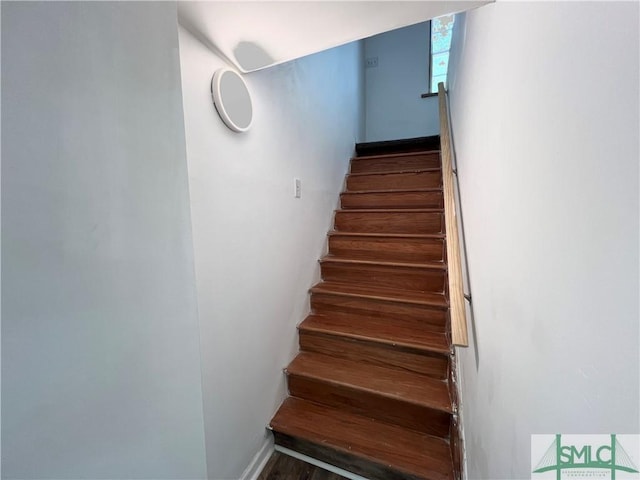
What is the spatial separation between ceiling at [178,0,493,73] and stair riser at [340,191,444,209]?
154cm

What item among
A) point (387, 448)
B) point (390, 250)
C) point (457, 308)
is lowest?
point (387, 448)

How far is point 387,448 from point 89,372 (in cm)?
145

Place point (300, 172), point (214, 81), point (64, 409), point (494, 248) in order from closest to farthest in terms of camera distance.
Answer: point (64, 409)
point (494, 248)
point (214, 81)
point (300, 172)

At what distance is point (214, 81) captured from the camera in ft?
3.48

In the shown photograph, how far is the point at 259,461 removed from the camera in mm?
1428

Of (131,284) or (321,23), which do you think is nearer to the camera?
(131,284)

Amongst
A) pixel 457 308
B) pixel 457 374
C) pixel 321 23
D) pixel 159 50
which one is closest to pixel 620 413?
pixel 457 308

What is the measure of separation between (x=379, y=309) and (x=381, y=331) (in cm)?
17

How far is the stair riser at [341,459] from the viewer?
1300 mm

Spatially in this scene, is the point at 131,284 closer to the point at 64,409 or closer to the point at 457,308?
the point at 64,409

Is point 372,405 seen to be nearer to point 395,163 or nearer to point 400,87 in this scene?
point 395,163

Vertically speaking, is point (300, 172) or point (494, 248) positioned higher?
point (300, 172)

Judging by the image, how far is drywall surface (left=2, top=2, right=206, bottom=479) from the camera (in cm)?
36

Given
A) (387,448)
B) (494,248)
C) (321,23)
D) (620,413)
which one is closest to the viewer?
(620,413)
